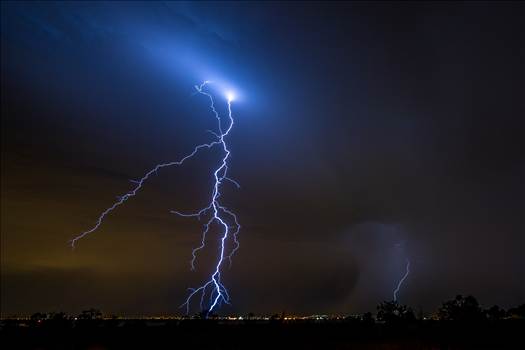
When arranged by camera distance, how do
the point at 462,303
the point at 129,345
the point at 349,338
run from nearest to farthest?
1. the point at 129,345
2. the point at 349,338
3. the point at 462,303

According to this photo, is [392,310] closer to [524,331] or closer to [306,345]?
[524,331]

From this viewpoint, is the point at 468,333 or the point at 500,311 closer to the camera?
the point at 468,333

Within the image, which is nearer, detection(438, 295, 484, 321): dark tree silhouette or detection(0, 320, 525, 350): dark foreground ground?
detection(0, 320, 525, 350): dark foreground ground

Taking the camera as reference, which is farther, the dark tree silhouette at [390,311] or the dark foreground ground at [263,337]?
the dark tree silhouette at [390,311]

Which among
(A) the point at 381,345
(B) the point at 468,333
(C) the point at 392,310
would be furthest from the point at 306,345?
(C) the point at 392,310

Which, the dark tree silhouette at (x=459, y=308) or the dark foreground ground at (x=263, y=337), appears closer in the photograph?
the dark foreground ground at (x=263, y=337)

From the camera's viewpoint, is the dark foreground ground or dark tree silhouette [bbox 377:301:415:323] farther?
dark tree silhouette [bbox 377:301:415:323]

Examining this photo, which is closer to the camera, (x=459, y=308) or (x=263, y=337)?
(x=263, y=337)

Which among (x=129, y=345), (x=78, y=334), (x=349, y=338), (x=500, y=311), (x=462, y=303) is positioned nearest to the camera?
(x=129, y=345)
